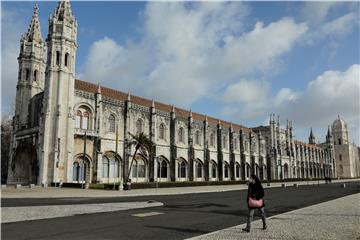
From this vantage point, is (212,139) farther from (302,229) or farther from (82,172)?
(302,229)

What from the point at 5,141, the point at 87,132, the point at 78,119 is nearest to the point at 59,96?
the point at 78,119

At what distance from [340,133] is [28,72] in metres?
134

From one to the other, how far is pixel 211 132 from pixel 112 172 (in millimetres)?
25989

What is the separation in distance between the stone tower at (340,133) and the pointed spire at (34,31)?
132257 mm

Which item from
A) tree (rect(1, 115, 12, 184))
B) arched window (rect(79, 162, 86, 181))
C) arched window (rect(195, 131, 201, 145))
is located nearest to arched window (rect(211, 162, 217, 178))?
arched window (rect(195, 131, 201, 145))

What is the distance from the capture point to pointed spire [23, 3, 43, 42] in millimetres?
49375

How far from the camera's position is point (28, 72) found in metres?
48.3

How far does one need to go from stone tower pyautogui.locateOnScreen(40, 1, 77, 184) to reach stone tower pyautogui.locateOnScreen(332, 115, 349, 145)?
132 m

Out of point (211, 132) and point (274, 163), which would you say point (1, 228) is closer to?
point (211, 132)

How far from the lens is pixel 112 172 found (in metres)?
44.8

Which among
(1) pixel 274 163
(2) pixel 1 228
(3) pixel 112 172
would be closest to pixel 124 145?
(3) pixel 112 172

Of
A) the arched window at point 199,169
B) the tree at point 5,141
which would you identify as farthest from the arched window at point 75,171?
the arched window at point 199,169

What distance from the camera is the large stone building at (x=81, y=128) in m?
→ 39.8

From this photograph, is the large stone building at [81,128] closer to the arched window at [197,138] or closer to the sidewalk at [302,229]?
the arched window at [197,138]
